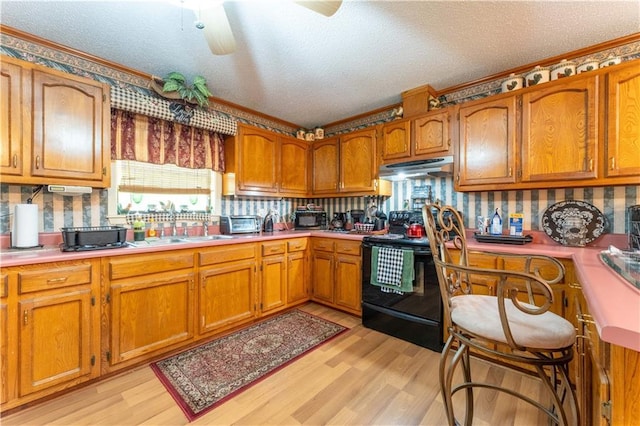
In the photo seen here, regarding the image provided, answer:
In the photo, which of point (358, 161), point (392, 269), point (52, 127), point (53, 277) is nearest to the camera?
point (53, 277)

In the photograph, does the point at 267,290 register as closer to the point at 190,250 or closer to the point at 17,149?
the point at 190,250

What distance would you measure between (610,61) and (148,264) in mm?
3687

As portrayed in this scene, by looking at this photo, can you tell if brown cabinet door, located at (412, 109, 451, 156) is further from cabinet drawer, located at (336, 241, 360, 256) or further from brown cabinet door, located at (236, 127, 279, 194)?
brown cabinet door, located at (236, 127, 279, 194)

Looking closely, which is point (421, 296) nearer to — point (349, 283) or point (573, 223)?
point (349, 283)

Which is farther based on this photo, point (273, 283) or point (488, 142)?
point (273, 283)

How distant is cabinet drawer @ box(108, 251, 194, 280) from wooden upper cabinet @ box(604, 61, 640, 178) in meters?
3.15

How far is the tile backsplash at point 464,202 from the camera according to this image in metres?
1.97

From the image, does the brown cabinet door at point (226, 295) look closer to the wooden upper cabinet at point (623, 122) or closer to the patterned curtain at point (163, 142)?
the patterned curtain at point (163, 142)

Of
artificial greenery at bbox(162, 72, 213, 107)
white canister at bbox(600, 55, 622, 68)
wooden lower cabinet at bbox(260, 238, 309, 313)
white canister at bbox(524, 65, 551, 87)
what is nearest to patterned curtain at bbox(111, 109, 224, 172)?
artificial greenery at bbox(162, 72, 213, 107)

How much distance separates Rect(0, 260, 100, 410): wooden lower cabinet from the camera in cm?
148

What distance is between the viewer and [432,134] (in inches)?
103

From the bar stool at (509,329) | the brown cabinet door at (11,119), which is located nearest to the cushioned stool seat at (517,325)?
the bar stool at (509,329)

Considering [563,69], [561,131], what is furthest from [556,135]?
[563,69]

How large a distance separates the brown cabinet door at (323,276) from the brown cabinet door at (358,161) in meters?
0.89
